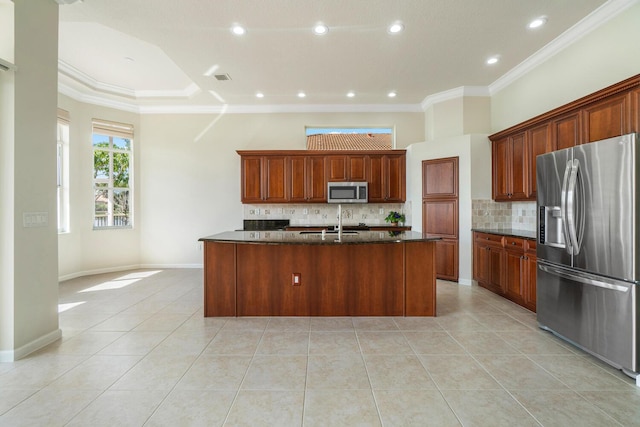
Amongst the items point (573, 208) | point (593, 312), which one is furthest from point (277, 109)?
point (593, 312)

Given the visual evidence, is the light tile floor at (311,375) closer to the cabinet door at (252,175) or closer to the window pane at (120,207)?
the cabinet door at (252,175)

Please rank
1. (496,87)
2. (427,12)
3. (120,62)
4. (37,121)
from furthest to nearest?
(496,87), (120,62), (427,12), (37,121)

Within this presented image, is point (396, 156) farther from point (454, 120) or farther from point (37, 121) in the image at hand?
point (37, 121)

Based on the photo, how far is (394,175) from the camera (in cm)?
577

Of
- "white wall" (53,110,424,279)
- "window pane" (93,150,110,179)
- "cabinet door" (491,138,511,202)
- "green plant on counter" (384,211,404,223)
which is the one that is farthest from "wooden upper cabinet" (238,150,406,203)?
"window pane" (93,150,110,179)

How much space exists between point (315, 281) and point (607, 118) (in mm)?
3262

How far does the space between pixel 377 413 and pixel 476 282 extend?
3.69 m

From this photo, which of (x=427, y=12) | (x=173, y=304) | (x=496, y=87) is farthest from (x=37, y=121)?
(x=496, y=87)

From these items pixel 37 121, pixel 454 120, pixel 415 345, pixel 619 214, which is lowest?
pixel 415 345

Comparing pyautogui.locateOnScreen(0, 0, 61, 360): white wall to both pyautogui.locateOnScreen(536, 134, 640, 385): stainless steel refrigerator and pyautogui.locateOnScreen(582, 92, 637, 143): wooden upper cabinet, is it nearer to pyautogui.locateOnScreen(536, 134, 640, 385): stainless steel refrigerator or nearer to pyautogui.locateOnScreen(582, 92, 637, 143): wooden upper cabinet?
pyautogui.locateOnScreen(536, 134, 640, 385): stainless steel refrigerator

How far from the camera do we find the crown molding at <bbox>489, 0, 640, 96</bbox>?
304cm

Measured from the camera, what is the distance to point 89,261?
18.1 ft

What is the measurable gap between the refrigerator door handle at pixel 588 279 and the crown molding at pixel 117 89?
19.3 feet

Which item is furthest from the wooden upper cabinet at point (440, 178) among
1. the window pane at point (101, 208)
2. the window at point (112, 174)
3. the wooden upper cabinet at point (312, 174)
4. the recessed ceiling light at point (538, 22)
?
the window pane at point (101, 208)
